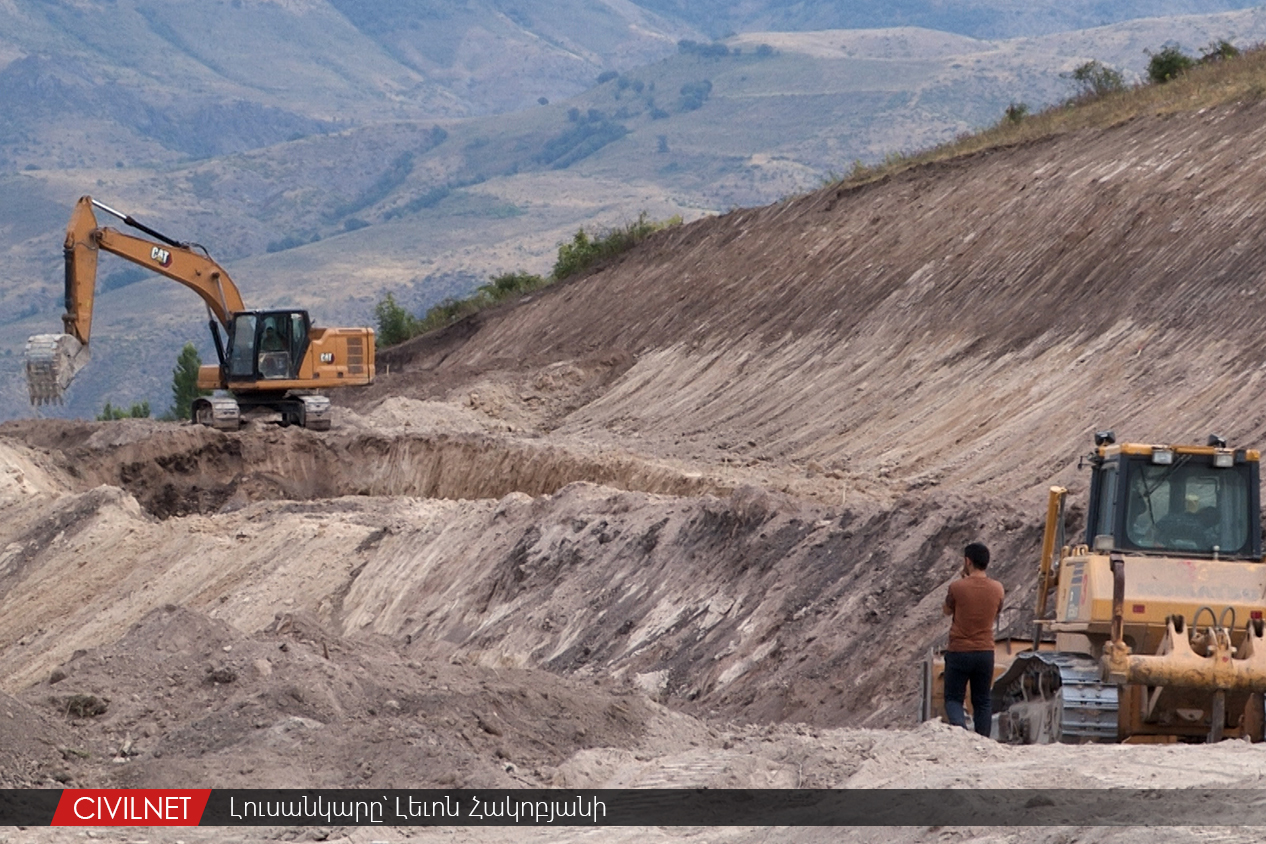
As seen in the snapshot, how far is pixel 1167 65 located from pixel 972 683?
2991 centimetres

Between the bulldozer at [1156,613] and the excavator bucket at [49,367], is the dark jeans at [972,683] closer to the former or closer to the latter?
the bulldozer at [1156,613]

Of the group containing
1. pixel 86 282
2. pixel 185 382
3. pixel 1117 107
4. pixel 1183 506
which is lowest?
pixel 1183 506

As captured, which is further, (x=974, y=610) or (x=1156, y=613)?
(x=974, y=610)

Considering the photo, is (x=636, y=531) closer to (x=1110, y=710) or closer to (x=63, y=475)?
(x=1110, y=710)

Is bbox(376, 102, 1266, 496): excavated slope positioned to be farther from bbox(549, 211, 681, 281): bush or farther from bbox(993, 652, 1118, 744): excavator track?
bbox(993, 652, 1118, 744): excavator track

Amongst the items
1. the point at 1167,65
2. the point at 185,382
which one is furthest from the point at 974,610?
the point at 185,382

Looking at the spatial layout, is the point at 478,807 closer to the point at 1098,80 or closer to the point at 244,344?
the point at 244,344

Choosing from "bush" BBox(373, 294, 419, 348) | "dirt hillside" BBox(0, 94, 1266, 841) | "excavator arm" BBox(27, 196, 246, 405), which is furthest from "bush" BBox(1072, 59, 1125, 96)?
"bush" BBox(373, 294, 419, 348)

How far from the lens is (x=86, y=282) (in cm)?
2805

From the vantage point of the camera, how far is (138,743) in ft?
34.0

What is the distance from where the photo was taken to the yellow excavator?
28250 mm

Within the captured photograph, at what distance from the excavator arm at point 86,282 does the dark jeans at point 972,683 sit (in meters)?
18.3

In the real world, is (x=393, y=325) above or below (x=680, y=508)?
above

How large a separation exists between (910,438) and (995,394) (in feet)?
4.35
